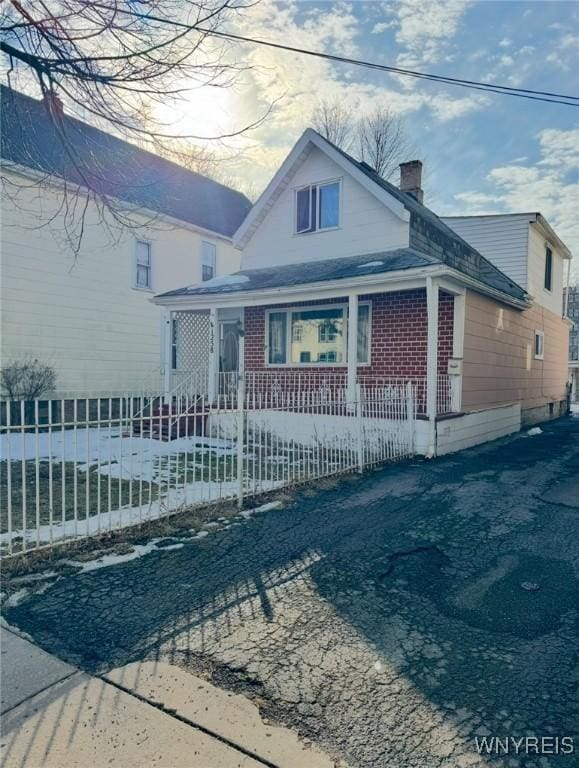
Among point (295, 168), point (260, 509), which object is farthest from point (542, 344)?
point (260, 509)

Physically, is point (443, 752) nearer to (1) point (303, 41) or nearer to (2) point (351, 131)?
(1) point (303, 41)

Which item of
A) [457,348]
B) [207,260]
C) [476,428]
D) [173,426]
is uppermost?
[207,260]

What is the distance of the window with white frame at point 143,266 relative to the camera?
658 inches

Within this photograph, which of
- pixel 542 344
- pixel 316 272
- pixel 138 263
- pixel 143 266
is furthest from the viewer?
pixel 542 344

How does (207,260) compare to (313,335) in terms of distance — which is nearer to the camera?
(313,335)

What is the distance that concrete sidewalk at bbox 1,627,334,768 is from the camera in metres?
2.15

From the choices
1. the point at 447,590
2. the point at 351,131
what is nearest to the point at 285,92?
the point at 447,590

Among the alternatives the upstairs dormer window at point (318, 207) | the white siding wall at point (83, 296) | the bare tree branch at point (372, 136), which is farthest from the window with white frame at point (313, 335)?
the bare tree branch at point (372, 136)

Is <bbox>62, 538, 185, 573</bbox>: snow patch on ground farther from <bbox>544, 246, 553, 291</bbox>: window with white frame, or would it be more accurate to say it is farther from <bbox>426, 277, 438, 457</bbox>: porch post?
<bbox>544, 246, 553, 291</bbox>: window with white frame

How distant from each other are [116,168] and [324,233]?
21.5 feet

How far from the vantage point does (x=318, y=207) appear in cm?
1341

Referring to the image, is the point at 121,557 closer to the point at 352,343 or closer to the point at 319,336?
the point at 352,343

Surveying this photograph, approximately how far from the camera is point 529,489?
23.7 ft

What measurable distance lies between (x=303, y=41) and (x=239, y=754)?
429 inches
